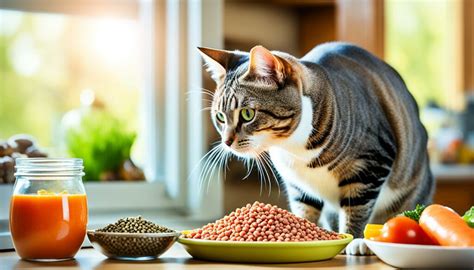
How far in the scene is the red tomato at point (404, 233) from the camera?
1.37 metres

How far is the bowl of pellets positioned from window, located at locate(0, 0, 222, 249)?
1.22m

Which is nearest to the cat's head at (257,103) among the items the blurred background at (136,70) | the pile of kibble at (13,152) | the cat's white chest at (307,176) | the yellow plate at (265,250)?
the cat's white chest at (307,176)

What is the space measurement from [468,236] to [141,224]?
0.59 metres

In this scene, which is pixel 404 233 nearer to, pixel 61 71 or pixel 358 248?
pixel 358 248

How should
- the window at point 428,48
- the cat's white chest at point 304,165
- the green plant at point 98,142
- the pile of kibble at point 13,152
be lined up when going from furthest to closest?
the window at point 428,48 < the green plant at point 98,142 < the pile of kibble at point 13,152 < the cat's white chest at point 304,165

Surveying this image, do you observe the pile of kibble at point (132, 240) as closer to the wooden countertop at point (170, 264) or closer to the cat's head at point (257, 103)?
the wooden countertop at point (170, 264)

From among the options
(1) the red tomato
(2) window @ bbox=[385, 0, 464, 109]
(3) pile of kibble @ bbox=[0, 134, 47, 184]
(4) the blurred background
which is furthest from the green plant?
(2) window @ bbox=[385, 0, 464, 109]

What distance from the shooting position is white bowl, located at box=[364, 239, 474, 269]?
4.27 ft

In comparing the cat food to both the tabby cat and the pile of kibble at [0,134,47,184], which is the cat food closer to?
the tabby cat

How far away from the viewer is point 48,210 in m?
1.44

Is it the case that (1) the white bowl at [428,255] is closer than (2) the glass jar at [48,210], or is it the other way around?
(1) the white bowl at [428,255]

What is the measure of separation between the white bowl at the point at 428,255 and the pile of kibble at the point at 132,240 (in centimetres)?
40

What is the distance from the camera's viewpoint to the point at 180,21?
2.82m

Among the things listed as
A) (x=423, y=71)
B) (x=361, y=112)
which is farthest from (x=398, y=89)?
(x=423, y=71)
